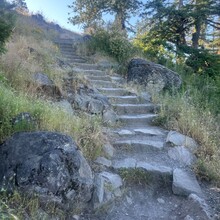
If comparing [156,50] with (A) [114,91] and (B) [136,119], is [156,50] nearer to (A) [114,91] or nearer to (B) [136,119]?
(A) [114,91]

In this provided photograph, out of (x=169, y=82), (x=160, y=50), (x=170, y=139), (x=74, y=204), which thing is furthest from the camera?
(x=160, y=50)

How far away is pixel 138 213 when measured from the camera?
3070 mm

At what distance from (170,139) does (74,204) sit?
7.40 feet

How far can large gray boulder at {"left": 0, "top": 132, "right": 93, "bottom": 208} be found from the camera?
2607 mm

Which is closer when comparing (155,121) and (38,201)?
(38,201)

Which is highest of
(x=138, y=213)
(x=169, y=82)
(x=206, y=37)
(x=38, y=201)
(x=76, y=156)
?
(x=206, y=37)

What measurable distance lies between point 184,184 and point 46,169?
177 cm

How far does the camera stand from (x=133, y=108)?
5992 millimetres

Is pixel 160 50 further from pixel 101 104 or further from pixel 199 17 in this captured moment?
pixel 101 104

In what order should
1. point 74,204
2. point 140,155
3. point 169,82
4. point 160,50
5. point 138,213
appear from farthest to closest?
point 160,50 → point 169,82 → point 140,155 → point 138,213 → point 74,204

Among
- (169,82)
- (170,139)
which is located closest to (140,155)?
(170,139)

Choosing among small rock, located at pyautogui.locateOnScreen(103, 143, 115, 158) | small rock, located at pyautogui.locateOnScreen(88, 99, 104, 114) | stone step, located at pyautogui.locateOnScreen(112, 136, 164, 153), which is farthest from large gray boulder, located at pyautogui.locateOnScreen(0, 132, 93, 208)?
small rock, located at pyautogui.locateOnScreen(88, 99, 104, 114)

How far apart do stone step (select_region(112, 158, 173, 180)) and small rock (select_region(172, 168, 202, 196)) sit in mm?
104

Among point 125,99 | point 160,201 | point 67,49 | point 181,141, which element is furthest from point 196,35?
point 160,201
